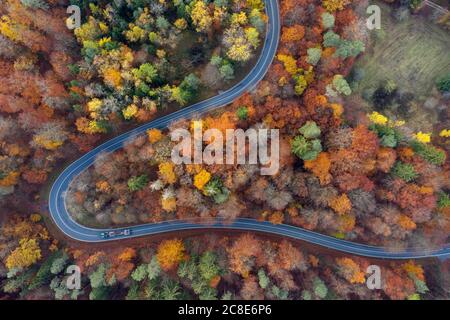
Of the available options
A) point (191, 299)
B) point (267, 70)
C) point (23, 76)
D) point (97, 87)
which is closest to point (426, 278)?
point (191, 299)

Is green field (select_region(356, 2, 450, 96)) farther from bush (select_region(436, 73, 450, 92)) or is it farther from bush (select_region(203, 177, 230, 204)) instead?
bush (select_region(203, 177, 230, 204))

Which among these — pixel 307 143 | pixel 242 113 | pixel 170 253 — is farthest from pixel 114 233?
pixel 307 143

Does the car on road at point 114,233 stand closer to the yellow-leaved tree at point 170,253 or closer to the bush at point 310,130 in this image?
the yellow-leaved tree at point 170,253

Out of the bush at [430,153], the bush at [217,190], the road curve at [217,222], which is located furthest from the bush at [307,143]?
the bush at [430,153]

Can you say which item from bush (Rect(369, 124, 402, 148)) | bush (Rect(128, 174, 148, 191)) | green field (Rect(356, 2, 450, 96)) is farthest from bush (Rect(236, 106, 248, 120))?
green field (Rect(356, 2, 450, 96))

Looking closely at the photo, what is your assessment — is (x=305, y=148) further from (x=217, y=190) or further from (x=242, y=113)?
(x=217, y=190)

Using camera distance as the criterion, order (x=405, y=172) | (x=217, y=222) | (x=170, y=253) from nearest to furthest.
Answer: (x=170, y=253), (x=405, y=172), (x=217, y=222)
